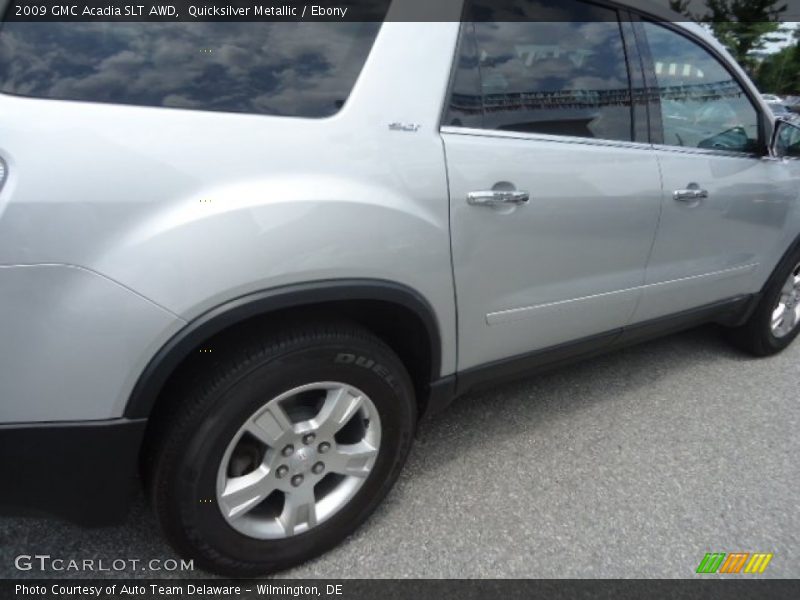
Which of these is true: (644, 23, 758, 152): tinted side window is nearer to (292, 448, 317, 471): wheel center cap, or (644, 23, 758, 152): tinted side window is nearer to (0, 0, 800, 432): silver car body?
(0, 0, 800, 432): silver car body

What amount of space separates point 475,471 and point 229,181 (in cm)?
156

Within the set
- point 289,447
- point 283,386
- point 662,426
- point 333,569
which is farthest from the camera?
point 662,426

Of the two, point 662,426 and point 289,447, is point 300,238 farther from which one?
point 662,426

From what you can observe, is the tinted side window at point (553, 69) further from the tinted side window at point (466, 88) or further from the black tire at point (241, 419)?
the black tire at point (241, 419)

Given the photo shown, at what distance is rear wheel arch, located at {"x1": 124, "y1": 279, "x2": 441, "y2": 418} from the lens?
1.35 meters

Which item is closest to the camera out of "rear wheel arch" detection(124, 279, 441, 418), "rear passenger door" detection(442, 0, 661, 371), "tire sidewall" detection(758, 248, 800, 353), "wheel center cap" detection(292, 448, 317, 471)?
"rear wheel arch" detection(124, 279, 441, 418)

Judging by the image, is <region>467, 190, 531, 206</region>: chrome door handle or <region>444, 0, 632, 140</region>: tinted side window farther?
<region>444, 0, 632, 140</region>: tinted side window

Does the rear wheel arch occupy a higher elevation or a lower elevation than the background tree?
lower

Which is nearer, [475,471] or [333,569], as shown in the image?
[333,569]

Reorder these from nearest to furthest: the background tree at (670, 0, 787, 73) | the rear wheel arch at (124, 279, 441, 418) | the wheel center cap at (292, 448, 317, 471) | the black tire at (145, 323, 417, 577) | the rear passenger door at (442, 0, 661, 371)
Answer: the rear wheel arch at (124, 279, 441, 418), the black tire at (145, 323, 417, 577), the wheel center cap at (292, 448, 317, 471), the rear passenger door at (442, 0, 661, 371), the background tree at (670, 0, 787, 73)

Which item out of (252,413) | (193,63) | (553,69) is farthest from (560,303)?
(193,63)

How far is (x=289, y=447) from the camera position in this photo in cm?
165

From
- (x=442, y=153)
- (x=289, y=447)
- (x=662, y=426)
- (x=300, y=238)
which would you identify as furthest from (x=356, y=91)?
(x=662, y=426)

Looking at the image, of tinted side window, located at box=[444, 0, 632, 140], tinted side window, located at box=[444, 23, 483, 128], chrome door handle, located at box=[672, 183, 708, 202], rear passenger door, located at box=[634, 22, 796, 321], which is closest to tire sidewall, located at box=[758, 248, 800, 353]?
rear passenger door, located at box=[634, 22, 796, 321]
